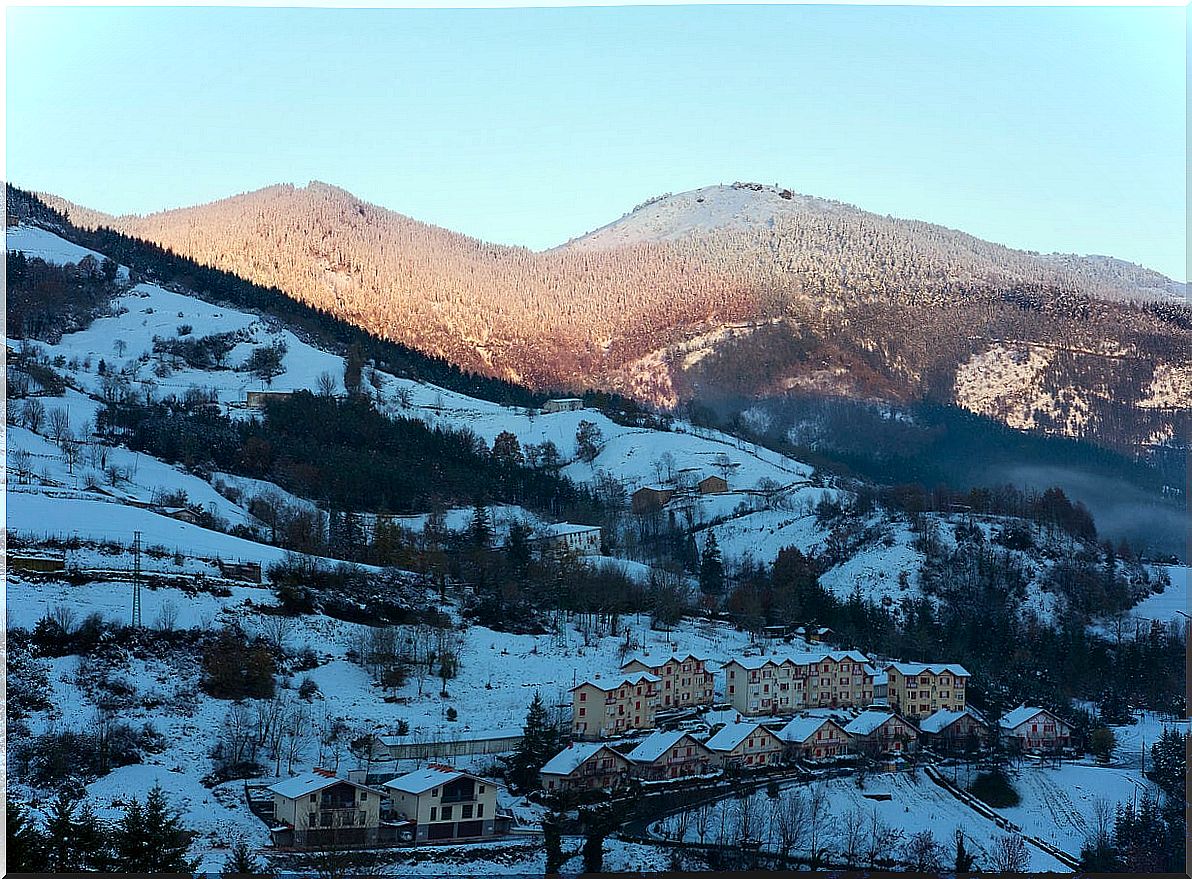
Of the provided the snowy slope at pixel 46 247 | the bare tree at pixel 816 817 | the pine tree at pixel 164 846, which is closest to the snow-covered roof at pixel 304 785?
the pine tree at pixel 164 846

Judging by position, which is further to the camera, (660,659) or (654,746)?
(660,659)

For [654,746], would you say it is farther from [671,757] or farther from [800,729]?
[800,729]

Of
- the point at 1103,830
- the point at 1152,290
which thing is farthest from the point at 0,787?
the point at 1152,290

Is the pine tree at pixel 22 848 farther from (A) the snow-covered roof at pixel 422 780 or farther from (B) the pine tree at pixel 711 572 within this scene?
(B) the pine tree at pixel 711 572

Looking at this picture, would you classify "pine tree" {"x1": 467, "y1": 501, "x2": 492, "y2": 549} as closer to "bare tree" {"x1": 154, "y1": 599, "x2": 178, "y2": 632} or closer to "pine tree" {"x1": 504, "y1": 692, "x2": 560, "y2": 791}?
"bare tree" {"x1": 154, "y1": 599, "x2": 178, "y2": 632}

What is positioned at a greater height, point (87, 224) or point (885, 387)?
point (87, 224)

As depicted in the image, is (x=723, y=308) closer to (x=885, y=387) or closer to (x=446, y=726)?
(x=885, y=387)

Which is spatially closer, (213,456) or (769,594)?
(769,594)

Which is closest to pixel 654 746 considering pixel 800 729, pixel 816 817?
pixel 800 729
